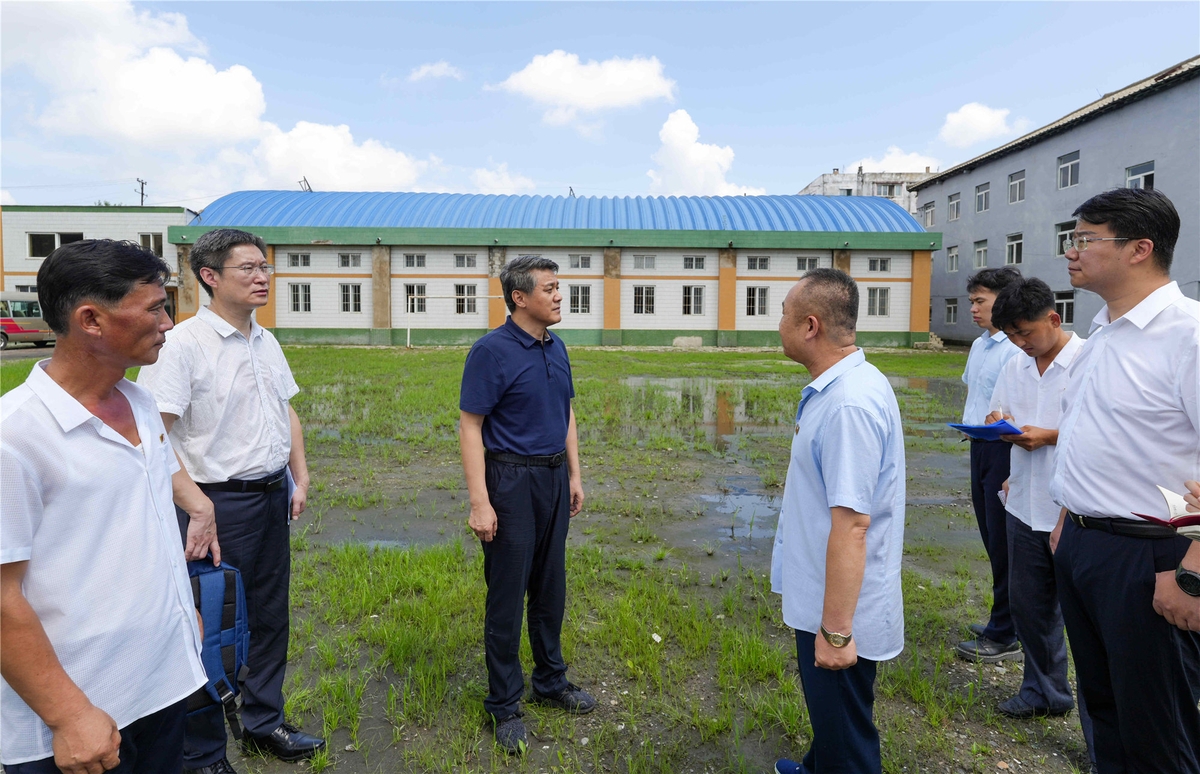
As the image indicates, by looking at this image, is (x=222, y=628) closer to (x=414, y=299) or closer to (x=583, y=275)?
(x=583, y=275)

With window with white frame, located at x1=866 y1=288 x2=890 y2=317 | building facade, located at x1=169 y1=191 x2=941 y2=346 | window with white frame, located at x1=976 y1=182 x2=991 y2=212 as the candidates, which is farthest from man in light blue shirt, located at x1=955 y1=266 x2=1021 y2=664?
window with white frame, located at x1=976 y1=182 x2=991 y2=212

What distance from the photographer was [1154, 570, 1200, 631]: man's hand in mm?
2055

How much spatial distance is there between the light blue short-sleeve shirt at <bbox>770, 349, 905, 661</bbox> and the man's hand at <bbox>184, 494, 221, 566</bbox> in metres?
2.05

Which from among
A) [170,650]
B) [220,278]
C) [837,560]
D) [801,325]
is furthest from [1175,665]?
[220,278]

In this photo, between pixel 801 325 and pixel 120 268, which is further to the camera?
pixel 801 325

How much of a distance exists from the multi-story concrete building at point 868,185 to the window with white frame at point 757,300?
80.5ft

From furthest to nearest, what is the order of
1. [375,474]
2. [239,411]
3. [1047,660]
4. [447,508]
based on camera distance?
[375,474]
[447,508]
[1047,660]
[239,411]

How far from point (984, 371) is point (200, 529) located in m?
4.29

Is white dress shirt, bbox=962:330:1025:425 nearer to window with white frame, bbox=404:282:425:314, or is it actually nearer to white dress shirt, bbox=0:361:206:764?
white dress shirt, bbox=0:361:206:764

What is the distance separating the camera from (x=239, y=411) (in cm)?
294

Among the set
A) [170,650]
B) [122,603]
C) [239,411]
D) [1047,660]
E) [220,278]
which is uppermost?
[220,278]

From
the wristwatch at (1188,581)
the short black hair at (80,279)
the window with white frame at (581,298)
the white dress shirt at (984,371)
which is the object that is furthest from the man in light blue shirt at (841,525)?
the window with white frame at (581,298)

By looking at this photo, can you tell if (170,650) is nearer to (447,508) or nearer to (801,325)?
(801,325)

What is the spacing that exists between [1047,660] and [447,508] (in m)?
4.97
